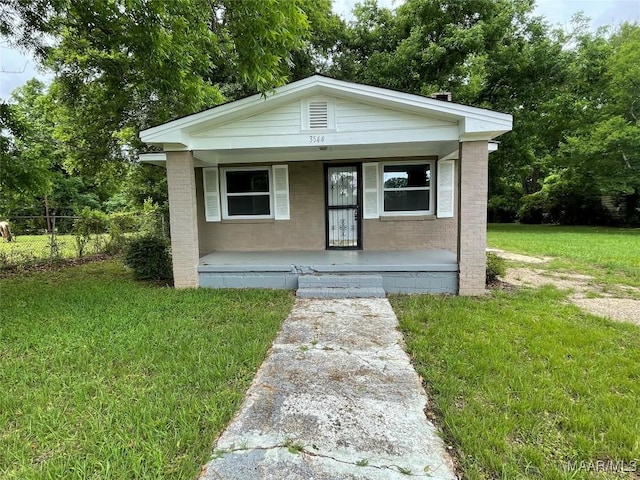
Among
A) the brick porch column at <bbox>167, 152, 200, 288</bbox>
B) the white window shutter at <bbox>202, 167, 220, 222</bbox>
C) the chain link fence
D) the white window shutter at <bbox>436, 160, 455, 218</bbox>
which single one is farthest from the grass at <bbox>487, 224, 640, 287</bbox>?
the chain link fence

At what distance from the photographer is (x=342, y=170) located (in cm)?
782

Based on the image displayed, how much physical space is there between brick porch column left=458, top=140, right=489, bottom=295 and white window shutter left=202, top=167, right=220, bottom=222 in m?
5.08

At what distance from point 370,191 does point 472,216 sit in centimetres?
264

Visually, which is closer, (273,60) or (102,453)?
(102,453)

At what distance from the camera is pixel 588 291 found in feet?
19.0

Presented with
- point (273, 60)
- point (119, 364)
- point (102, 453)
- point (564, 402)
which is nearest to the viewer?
point (102, 453)

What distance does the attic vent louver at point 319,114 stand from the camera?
18.5 feet

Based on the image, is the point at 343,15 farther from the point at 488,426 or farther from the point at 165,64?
the point at 488,426

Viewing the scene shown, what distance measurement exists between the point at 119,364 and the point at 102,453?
4.29 ft

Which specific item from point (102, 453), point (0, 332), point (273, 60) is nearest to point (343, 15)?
point (273, 60)

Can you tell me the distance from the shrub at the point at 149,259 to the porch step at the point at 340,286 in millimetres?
2898

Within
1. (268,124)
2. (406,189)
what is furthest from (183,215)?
(406,189)

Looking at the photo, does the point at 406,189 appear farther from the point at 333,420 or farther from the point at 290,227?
the point at 333,420

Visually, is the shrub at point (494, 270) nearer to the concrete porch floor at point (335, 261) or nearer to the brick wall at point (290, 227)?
the concrete porch floor at point (335, 261)
